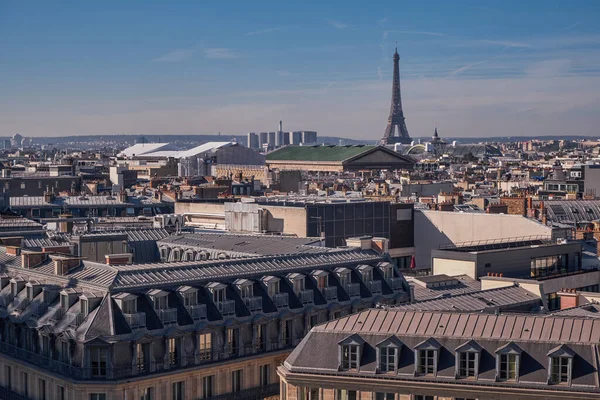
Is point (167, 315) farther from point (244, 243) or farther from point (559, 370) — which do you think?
point (244, 243)

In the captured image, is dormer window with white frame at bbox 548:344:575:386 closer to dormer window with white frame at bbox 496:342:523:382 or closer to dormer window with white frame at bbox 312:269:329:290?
dormer window with white frame at bbox 496:342:523:382

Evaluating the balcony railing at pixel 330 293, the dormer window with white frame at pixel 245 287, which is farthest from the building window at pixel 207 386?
the balcony railing at pixel 330 293

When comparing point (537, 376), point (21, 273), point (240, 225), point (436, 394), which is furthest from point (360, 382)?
point (240, 225)

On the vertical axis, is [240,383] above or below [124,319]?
below

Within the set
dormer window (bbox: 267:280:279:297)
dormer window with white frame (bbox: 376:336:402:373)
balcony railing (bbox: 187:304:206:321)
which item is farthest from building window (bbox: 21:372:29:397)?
dormer window with white frame (bbox: 376:336:402:373)

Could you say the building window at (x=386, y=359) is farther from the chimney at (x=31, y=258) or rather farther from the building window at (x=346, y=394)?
the chimney at (x=31, y=258)

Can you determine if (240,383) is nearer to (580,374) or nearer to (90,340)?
(90,340)
